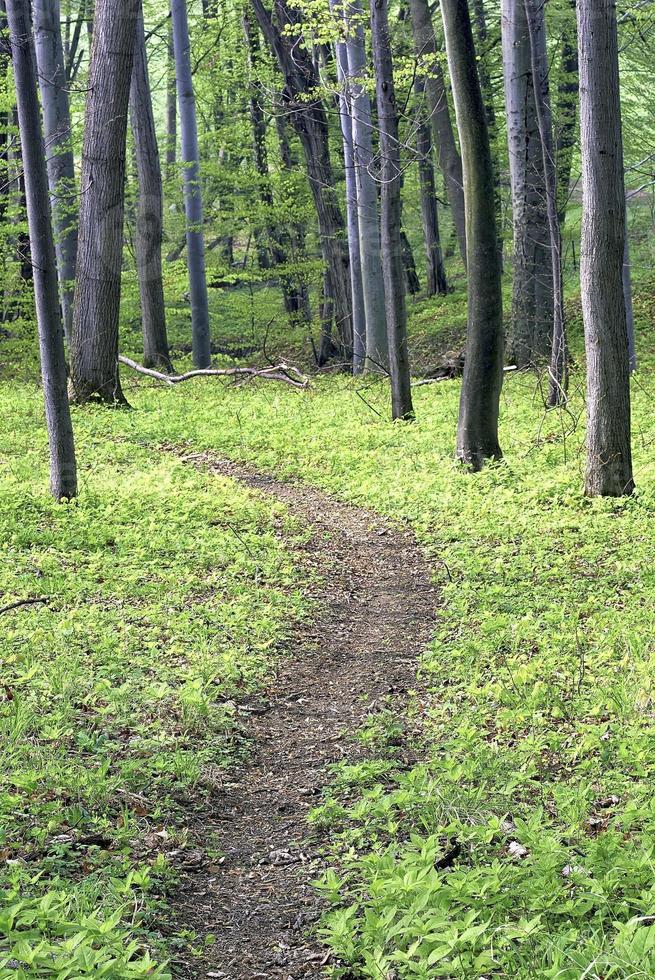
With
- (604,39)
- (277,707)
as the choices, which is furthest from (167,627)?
(604,39)

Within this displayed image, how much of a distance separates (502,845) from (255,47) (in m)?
23.2

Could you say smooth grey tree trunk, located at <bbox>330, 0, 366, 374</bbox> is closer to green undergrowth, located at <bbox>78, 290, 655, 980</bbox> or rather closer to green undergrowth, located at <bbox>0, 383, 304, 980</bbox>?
green undergrowth, located at <bbox>78, 290, 655, 980</bbox>

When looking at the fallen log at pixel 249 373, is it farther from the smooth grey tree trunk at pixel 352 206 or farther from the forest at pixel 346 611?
the smooth grey tree trunk at pixel 352 206

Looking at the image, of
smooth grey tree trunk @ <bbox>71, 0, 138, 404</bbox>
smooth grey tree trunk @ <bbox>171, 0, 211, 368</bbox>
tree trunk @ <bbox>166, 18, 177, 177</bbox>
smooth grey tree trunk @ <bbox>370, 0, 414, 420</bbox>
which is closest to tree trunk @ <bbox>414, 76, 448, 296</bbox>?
tree trunk @ <bbox>166, 18, 177, 177</bbox>

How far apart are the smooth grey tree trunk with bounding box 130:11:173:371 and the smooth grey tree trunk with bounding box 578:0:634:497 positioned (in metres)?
11.4

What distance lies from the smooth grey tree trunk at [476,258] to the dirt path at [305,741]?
5.68ft

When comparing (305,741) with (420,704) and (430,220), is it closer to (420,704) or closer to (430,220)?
(420,704)

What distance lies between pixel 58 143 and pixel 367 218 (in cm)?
669

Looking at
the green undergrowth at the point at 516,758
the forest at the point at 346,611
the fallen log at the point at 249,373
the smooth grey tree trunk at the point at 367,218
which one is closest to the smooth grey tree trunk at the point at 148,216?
the forest at the point at 346,611

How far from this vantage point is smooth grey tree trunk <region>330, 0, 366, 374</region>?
14609mm

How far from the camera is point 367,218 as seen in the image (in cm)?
1440

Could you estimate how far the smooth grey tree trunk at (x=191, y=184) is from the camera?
17125 millimetres

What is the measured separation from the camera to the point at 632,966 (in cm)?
254

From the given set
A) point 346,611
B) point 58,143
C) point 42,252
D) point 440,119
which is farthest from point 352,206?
point 346,611
